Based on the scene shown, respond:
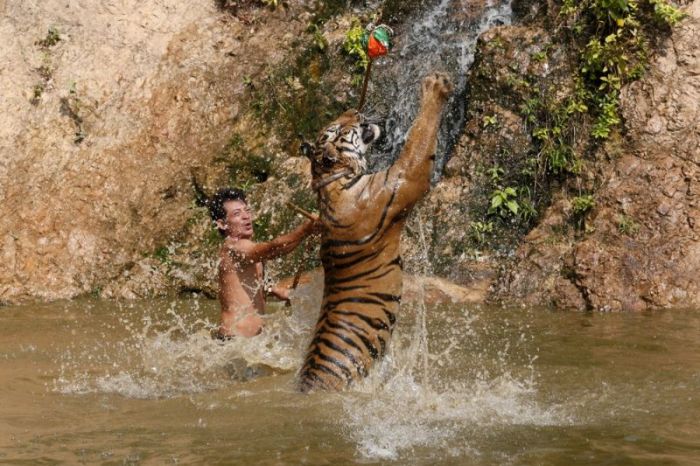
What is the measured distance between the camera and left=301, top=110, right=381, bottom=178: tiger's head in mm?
5004

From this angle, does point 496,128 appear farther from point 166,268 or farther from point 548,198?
point 166,268

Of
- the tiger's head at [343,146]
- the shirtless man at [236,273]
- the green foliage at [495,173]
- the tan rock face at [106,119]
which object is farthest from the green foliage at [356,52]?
the tiger's head at [343,146]

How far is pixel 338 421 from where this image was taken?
4.72m

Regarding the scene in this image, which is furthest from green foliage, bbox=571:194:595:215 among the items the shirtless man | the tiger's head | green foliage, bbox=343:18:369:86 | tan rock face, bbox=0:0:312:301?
the tiger's head

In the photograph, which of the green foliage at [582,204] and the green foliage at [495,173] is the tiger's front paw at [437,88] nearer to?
the green foliage at [582,204]

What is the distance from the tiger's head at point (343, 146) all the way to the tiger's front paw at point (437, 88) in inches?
14.0

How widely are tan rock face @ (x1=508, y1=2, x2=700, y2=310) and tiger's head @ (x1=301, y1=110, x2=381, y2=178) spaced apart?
4.28 meters

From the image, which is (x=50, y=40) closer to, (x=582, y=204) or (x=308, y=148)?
(x=582, y=204)

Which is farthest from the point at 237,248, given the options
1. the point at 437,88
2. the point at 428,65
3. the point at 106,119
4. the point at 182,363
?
the point at 106,119

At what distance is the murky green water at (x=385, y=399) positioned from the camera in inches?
173

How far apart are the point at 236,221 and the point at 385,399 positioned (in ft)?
6.69

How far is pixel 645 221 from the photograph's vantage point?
9.17 meters

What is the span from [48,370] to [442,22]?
637 centimetres

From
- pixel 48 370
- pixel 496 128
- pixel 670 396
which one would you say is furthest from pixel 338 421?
pixel 496 128
